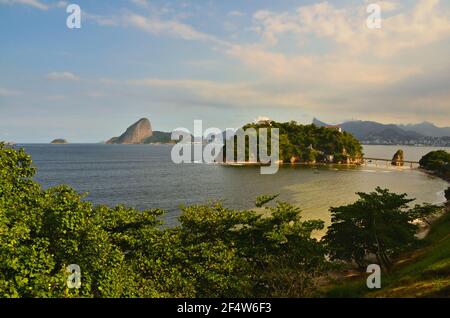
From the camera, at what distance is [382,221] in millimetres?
24062

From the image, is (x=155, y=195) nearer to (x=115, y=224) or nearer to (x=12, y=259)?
(x=115, y=224)

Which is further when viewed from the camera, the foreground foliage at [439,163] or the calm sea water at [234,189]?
the foreground foliage at [439,163]

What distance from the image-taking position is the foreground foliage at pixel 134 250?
34.8 feet

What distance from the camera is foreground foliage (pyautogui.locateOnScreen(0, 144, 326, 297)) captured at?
34.8 feet

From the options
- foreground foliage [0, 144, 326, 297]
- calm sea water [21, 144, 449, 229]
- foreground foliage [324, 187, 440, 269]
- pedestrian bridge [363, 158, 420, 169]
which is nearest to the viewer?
foreground foliage [0, 144, 326, 297]

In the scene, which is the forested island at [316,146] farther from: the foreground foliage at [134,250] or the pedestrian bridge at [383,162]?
the foreground foliage at [134,250]

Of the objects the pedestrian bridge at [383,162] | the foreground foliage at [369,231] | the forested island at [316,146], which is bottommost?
the foreground foliage at [369,231]

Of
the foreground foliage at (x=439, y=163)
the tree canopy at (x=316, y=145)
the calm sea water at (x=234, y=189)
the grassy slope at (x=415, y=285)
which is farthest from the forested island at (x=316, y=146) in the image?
the grassy slope at (x=415, y=285)

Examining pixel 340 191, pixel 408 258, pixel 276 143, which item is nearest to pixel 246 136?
pixel 276 143

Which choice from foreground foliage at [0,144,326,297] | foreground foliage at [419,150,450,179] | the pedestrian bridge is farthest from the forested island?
foreground foliage at [0,144,326,297]

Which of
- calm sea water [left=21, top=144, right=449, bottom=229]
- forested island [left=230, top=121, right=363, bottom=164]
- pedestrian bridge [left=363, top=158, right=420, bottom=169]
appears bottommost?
calm sea water [left=21, top=144, right=449, bottom=229]

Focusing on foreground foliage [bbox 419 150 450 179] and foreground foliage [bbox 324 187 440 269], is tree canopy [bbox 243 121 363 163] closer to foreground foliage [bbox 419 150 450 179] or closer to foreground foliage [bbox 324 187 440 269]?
foreground foliage [bbox 419 150 450 179]

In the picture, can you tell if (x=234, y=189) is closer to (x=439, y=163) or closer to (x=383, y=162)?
(x=439, y=163)

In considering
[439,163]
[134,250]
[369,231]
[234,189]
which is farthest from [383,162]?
[134,250]
